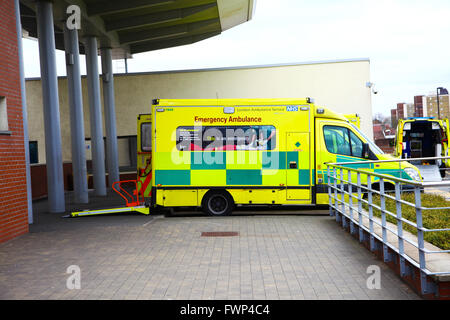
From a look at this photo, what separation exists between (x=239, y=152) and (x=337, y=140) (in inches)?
99.3

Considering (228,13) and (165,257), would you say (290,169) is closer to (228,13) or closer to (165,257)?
(165,257)

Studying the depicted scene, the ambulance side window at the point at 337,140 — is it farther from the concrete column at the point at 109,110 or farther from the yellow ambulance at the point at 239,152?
the concrete column at the point at 109,110

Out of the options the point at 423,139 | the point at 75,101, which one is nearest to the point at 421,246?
the point at 75,101

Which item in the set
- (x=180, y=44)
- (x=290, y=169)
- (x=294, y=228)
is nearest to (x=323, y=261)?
(x=294, y=228)

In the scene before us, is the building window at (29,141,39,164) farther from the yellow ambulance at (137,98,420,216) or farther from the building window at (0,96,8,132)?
the building window at (0,96,8,132)

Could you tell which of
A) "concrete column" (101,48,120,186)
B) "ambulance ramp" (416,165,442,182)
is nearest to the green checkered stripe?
"ambulance ramp" (416,165,442,182)

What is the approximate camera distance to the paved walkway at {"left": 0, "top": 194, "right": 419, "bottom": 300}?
662 cm

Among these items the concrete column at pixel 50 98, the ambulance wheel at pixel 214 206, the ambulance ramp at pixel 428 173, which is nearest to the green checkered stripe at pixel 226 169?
the ambulance wheel at pixel 214 206

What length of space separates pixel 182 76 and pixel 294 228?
18236mm

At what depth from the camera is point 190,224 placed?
12664 mm

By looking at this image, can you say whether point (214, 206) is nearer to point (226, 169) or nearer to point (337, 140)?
point (226, 169)

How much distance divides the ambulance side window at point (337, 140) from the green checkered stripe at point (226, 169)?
726 mm

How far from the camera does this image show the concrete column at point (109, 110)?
25438mm
